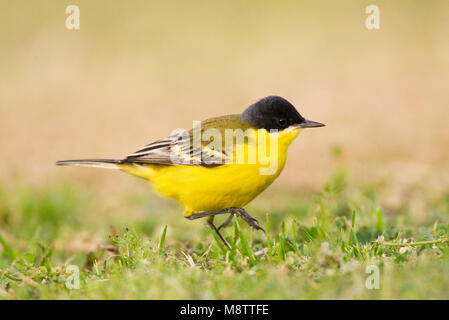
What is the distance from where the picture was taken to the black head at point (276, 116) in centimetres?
582

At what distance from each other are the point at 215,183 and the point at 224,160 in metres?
0.22

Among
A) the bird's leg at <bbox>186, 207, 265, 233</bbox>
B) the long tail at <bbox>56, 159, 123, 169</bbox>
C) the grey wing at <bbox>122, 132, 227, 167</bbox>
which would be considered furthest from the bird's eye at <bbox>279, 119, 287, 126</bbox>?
the long tail at <bbox>56, 159, 123, 169</bbox>

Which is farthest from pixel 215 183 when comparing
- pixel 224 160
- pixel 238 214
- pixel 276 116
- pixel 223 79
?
pixel 223 79

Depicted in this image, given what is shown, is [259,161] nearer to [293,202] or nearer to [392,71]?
[293,202]

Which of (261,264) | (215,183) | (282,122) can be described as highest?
(282,122)

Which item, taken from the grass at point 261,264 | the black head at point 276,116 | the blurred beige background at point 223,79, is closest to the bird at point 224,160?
the black head at point 276,116

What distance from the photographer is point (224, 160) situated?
548cm

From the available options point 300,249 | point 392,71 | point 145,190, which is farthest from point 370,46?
point 300,249

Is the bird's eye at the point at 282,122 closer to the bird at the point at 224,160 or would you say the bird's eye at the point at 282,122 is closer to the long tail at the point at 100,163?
the bird at the point at 224,160

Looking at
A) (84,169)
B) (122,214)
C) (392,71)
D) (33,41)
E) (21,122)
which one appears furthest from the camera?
(33,41)

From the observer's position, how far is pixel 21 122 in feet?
40.4

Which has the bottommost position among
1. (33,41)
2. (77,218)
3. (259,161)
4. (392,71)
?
(77,218)

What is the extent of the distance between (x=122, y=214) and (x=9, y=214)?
149 cm

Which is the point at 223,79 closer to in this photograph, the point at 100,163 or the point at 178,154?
the point at 100,163
